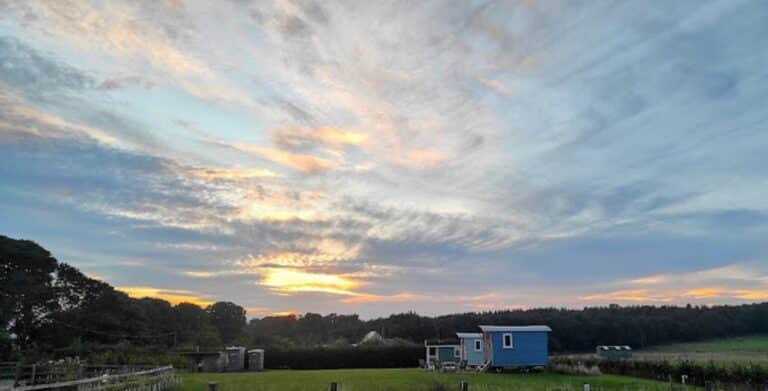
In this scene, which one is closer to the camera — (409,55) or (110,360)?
(409,55)

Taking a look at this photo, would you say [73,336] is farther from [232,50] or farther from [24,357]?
[232,50]

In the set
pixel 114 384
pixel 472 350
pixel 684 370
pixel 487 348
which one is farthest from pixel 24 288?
pixel 684 370

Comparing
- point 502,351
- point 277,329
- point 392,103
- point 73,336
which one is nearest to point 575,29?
point 392,103

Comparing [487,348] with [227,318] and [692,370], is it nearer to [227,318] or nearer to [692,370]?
[692,370]

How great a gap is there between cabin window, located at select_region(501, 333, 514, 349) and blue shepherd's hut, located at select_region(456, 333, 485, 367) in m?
4.27

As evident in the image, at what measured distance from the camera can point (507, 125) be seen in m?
23.4

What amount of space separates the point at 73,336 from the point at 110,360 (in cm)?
1178

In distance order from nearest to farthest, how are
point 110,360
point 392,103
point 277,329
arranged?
point 392,103 → point 110,360 → point 277,329

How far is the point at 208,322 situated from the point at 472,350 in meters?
50.5

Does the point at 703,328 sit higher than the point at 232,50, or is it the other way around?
the point at 232,50

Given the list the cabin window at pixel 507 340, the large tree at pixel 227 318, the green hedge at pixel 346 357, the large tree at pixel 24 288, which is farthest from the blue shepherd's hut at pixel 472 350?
the large tree at pixel 227 318

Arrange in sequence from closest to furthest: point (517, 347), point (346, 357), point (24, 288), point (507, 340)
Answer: point (517, 347)
point (507, 340)
point (24, 288)
point (346, 357)

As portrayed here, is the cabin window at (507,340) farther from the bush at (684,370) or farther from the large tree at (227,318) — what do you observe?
the large tree at (227,318)

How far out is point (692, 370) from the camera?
1173 inches
